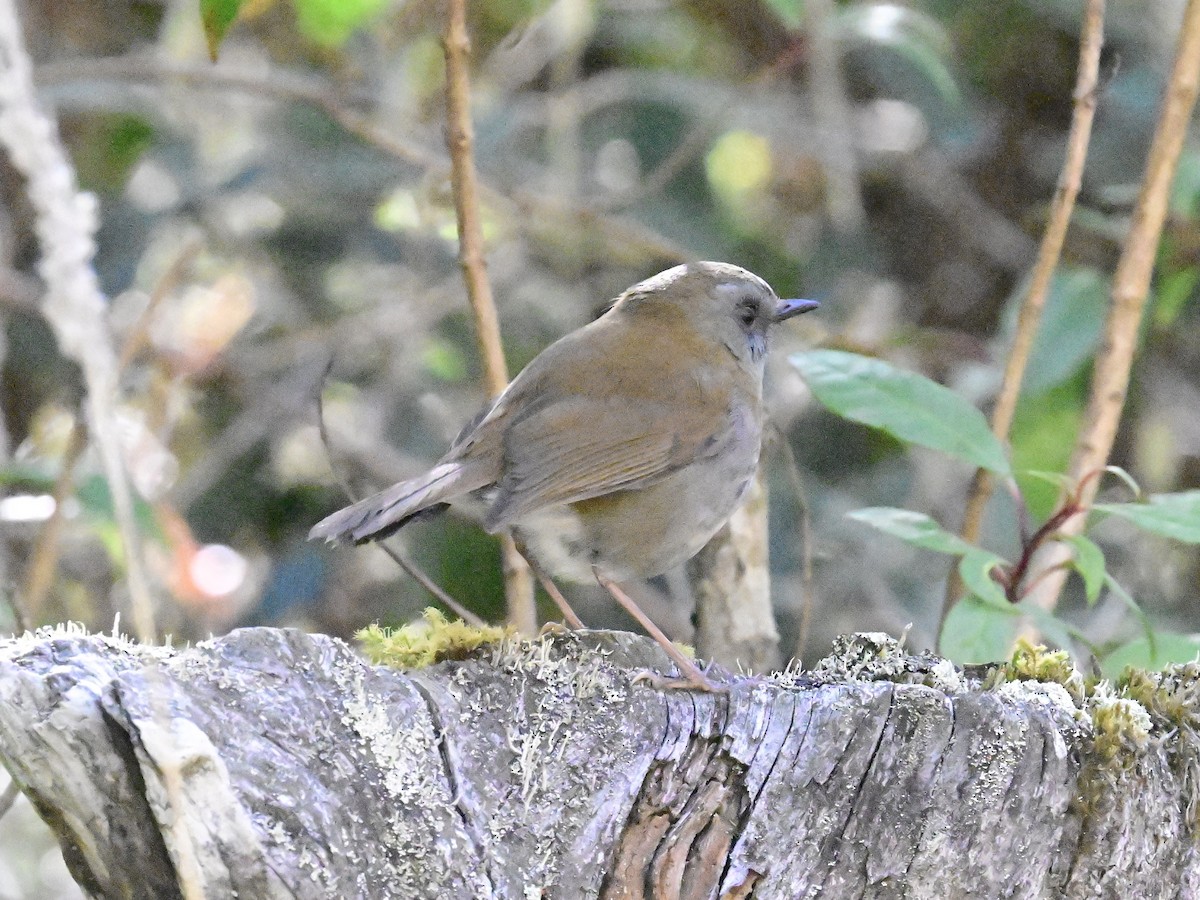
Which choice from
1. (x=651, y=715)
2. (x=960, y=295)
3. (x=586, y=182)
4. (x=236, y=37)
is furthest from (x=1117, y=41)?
(x=651, y=715)

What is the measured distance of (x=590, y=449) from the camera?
10.5 feet

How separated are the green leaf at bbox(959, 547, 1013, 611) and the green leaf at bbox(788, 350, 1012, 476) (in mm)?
265

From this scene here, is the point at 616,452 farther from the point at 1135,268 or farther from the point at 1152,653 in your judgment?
the point at 1135,268

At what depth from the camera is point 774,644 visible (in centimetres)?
356

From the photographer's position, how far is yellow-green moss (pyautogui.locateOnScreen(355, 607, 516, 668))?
2334mm

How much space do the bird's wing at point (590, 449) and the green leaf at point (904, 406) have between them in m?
0.37

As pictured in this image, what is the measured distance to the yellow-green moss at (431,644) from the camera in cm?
233

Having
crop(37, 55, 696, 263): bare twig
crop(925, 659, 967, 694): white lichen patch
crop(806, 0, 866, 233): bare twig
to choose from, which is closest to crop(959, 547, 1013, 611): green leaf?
crop(925, 659, 967, 694): white lichen patch

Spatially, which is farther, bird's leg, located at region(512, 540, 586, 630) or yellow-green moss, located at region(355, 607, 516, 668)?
bird's leg, located at region(512, 540, 586, 630)

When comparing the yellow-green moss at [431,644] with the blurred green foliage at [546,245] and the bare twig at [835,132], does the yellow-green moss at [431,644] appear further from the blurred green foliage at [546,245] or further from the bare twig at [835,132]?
the bare twig at [835,132]

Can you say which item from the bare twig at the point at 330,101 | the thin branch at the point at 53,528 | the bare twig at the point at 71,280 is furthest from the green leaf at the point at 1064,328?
the bare twig at the point at 71,280

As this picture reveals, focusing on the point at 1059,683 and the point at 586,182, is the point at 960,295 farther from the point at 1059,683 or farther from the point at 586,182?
the point at 1059,683

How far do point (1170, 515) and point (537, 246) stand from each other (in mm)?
3537

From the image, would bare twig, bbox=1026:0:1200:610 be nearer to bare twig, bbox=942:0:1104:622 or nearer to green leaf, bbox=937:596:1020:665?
bare twig, bbox=942:0:1104:622
